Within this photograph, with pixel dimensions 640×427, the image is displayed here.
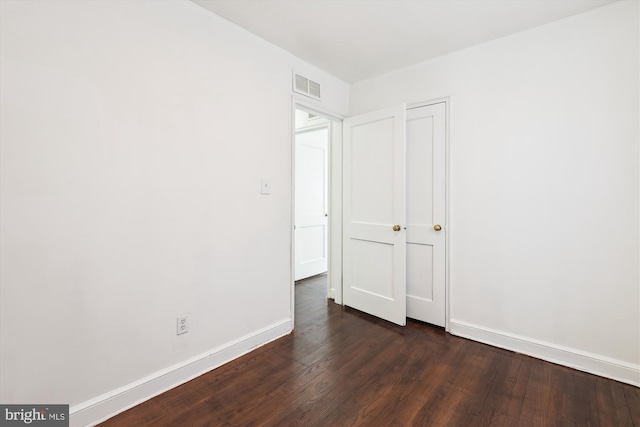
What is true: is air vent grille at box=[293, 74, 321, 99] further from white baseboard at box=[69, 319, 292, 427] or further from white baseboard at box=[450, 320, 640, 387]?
white baseboard at box=[450, 320, 640, 387]

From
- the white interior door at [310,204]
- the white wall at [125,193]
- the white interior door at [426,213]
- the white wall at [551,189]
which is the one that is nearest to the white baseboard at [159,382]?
the white wall at [125,193]

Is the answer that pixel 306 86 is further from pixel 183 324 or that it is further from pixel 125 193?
pixel 183 324

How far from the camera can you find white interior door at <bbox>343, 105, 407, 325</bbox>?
288 centimetres

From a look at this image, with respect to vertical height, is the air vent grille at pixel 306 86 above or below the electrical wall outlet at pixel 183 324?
above

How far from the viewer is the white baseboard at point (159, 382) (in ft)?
5.28

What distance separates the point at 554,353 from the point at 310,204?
326cm

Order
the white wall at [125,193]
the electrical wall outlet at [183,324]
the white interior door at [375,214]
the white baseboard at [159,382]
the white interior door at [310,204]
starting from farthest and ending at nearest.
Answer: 1. the white interior door at [310,204]
2. the white interior door at [375,214]
3. the electrical wall outlet at [183,324]
4. the white baseboard at [159,382]
5. the white wall at [125,193]

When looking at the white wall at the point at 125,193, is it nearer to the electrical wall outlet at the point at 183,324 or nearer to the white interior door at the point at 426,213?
the electrical wall outlet at the point at 183,324

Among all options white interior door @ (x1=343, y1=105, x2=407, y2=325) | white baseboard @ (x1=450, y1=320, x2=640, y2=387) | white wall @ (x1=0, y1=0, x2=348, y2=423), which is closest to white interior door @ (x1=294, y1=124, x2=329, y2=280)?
white interior door @ (x1=343, y1=105, x2=407, y2=325)

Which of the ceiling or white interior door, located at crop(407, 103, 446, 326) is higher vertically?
the ceiling

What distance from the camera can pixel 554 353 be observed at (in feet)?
7.38

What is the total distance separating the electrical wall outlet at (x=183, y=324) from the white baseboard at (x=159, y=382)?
0.67 ft

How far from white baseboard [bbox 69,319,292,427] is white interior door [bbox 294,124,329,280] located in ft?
6.72

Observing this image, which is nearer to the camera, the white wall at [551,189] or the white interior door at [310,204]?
the white wall at [551,189]
